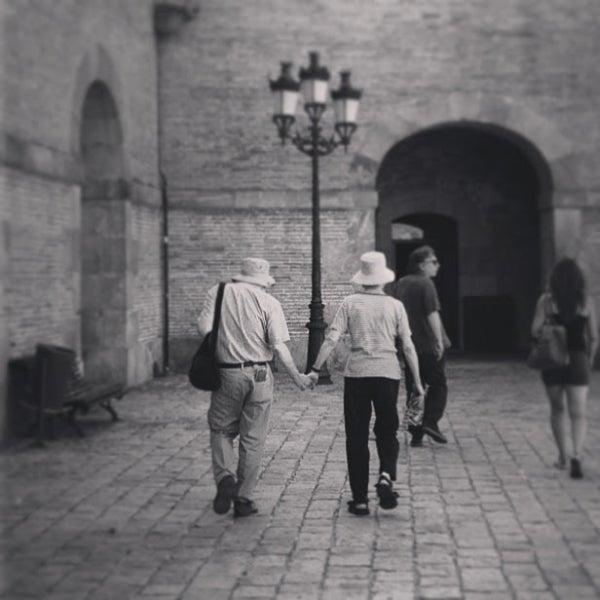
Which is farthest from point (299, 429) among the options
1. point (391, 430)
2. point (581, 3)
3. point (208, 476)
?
point (581, 3)

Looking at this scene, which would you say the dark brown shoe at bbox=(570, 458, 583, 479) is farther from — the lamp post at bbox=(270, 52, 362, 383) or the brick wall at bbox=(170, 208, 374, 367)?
the brick wall at bbox=(170, 208, 374, 367)

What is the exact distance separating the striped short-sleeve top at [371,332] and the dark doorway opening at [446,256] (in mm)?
12093

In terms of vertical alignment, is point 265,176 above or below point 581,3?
below

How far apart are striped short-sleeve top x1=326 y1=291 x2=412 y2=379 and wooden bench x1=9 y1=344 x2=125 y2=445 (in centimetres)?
384

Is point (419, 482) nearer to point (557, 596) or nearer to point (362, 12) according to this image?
point (557, 596)

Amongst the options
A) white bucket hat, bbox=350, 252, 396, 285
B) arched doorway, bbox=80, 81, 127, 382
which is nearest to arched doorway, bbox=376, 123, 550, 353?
arched doorway, bbox=80, 81, 127, 382

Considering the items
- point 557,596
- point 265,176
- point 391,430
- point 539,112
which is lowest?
point 557,596

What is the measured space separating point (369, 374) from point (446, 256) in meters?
12.8

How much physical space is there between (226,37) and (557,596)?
483 inches

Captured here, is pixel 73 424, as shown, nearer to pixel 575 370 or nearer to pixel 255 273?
pixel 255 273

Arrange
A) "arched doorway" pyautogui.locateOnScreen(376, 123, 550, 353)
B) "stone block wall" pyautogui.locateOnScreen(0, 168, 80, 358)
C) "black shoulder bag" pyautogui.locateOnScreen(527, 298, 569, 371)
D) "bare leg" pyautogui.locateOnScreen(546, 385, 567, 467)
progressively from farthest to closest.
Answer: "arched doorway" pyautogui.locateOnScreen(376, 123, 550, 353)
"stone block wall" pyautogui.locateOnScreen(0, 168, 80, 358)
"bare leg" pyautogui.locateOnScreen(546, 385, 567, 467)
"black shoulder bag" pyautogui.locateOnScreen(527, 298, 569, 371)

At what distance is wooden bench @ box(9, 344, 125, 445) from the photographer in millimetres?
9055

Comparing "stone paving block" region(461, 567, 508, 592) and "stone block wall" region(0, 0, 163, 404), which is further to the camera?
"stone block wall" region(0, 0, 163, 404)

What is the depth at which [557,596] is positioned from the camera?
445cm
